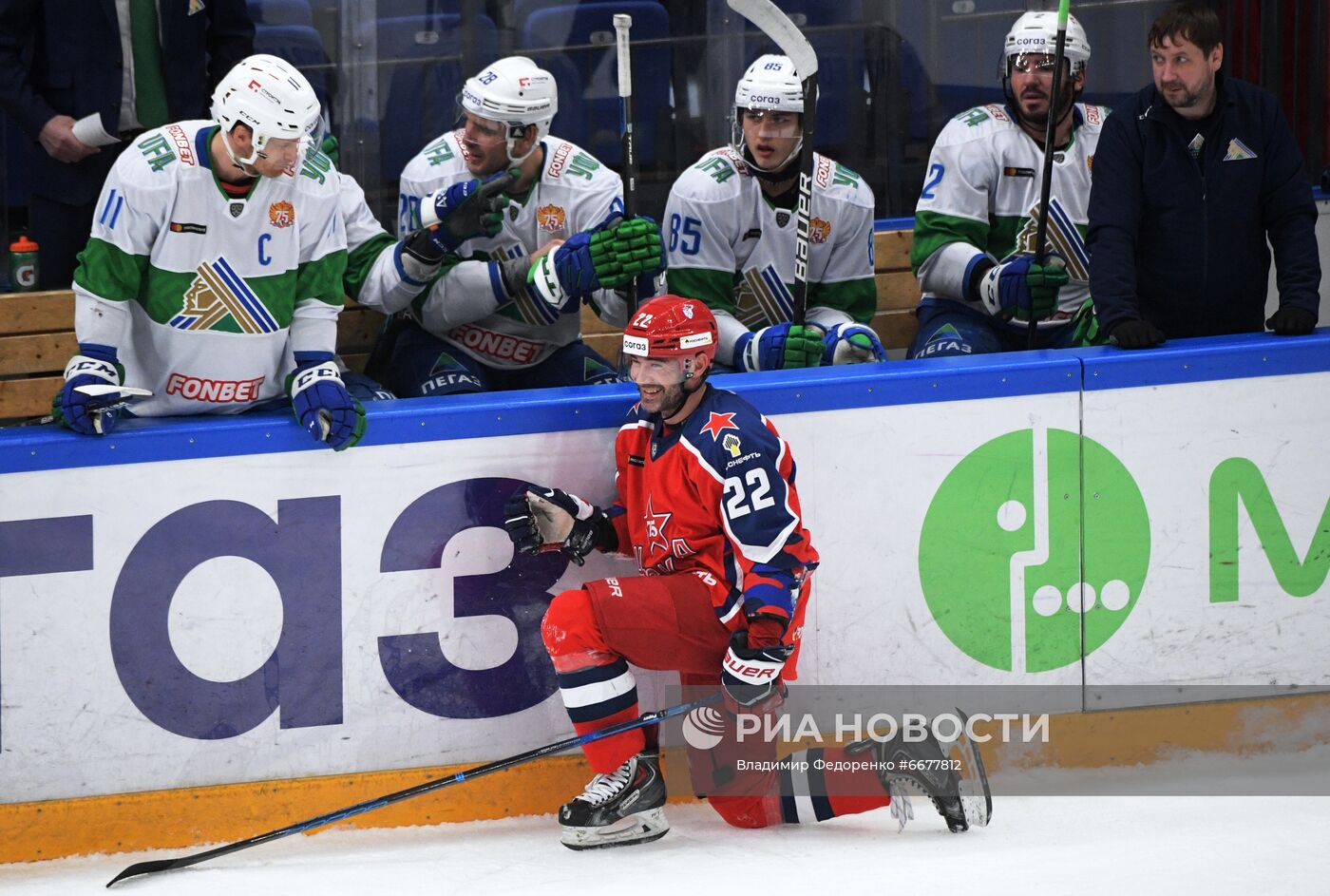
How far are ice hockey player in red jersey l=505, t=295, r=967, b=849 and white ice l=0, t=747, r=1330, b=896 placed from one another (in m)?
0.08

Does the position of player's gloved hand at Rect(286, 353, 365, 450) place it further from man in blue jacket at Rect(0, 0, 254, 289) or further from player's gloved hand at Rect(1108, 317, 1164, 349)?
player's gloved hand at Rect(1108, 317, 1164, 349)

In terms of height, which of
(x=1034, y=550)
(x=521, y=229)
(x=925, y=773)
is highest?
(x=521, y=229)

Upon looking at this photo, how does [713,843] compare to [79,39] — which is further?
[79,39]

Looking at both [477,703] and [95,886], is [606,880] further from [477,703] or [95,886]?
[95,886]

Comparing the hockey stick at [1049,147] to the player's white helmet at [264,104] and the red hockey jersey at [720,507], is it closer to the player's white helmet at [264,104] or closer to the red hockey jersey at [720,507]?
the red hockey jersey at [720,507]

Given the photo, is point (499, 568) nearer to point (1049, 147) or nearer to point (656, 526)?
point (656, 526)

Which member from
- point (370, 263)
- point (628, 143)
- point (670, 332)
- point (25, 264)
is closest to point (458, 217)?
point (370, 263)

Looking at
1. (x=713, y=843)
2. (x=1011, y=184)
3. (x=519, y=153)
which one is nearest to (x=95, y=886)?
(x=713, y=843)

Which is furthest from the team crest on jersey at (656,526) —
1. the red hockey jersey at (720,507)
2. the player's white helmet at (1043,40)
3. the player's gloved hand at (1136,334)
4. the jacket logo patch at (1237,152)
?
the player's white helmet at (1043,40)

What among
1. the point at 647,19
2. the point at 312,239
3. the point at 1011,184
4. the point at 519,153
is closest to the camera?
the point at 312,239

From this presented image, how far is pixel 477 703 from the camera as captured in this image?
11.2ft

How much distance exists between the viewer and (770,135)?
411cm

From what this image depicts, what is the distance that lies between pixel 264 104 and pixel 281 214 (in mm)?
278

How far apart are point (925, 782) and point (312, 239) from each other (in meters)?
1.69
